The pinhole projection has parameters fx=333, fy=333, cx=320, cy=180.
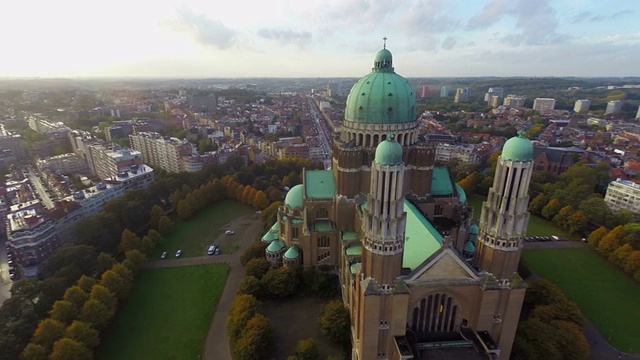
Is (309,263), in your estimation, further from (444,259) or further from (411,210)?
(444,259)

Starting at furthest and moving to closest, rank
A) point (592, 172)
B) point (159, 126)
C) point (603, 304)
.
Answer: point (159, 126) → point (592, 172) → point (603, 304)

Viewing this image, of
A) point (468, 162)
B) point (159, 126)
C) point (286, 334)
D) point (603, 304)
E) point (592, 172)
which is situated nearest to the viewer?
point (286, 334)

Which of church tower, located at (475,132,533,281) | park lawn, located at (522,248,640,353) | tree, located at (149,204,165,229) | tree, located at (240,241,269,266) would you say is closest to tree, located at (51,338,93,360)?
tree, located at (240,241,269,266)

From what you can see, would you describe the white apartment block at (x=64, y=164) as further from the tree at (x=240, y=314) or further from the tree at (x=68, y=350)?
the tree at (x=240, y=314)

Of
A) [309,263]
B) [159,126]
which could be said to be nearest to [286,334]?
[309,263]

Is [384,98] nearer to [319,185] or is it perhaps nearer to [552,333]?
[319,185]

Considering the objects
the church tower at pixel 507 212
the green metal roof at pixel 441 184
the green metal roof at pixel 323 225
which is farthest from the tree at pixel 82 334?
the green metal roof at pixel 441 184

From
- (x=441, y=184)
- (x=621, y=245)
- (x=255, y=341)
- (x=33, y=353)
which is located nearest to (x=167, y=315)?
(x=33, y=353)
